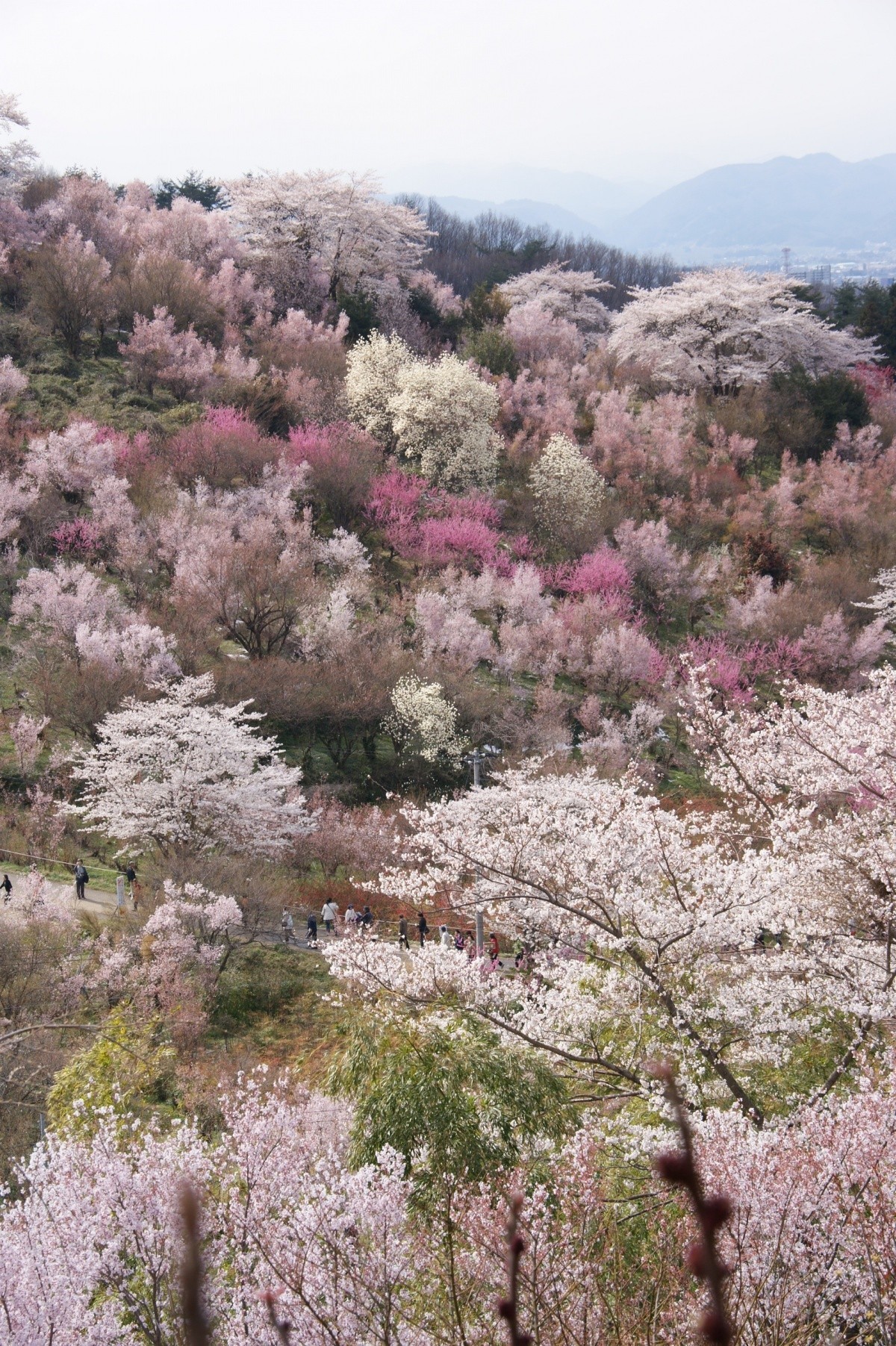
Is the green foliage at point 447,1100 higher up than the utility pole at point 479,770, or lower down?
higher up

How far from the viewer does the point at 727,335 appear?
4341 cm

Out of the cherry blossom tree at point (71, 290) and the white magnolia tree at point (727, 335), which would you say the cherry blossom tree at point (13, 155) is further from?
the white magnolia tree at point (727, 335)

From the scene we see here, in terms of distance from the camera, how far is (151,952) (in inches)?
569

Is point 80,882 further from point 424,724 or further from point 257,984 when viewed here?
point 424,724

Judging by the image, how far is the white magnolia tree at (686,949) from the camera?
792 cm

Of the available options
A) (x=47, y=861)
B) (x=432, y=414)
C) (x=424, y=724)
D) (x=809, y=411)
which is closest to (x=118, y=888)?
(x=47, y=861)

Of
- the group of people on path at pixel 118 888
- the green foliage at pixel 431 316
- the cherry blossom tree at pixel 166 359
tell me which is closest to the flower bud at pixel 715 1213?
the group of people on path at pixel 118 888

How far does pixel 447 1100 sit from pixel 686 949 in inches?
105

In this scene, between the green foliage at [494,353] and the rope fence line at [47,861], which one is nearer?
the rope fence line at [47,861]

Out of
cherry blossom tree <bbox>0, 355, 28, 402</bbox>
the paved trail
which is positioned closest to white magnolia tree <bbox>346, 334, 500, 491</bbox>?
A: cherry blossom tree <bbox>0, 355, 28, 402</bbox>

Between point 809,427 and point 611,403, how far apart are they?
334 inches

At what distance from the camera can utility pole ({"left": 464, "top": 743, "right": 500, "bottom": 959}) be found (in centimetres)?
1475

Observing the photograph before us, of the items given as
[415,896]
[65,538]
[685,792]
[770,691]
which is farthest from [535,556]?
[415,896]

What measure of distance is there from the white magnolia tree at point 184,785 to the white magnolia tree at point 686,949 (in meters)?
8.76
